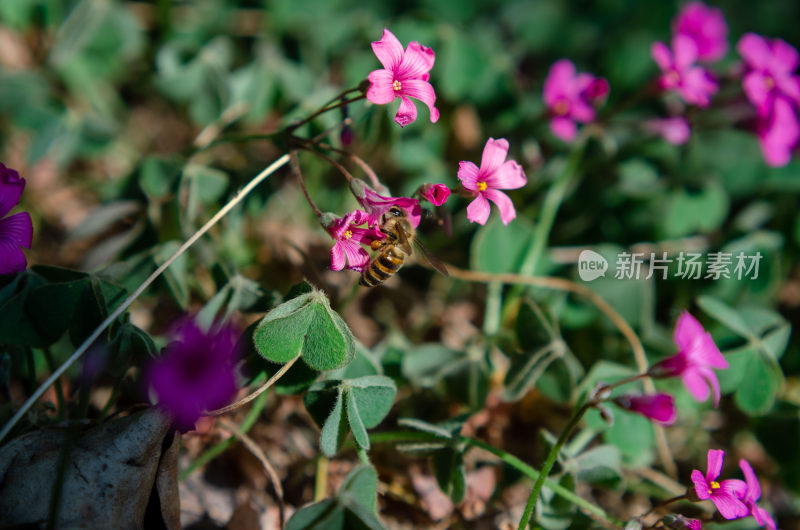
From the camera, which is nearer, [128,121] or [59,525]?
[59,525]

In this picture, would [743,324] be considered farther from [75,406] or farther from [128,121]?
[128,121]

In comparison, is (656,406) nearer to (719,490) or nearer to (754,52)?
(719,490)

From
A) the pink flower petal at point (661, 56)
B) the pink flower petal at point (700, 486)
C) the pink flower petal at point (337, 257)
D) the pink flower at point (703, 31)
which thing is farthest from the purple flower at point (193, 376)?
the pink flower at point (703, 31)

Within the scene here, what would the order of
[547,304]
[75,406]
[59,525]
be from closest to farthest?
1. [59,525]
2. [75,406]
3. [547,304]

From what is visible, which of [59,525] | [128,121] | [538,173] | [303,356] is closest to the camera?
[59,525]

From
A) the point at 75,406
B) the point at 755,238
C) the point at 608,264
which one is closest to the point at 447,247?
the point at 608,264

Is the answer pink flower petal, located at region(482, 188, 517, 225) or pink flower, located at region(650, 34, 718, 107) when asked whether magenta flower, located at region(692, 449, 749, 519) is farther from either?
pink flower, located at region(650, 34, 718, 107)

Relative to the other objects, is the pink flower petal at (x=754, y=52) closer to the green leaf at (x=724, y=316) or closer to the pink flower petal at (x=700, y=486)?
the green leaf at (x=724, y=316)
